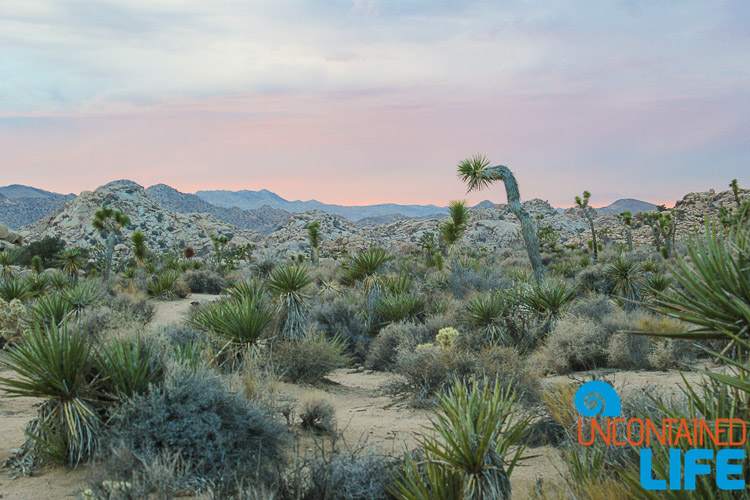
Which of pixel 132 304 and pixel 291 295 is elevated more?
pixel 291 295

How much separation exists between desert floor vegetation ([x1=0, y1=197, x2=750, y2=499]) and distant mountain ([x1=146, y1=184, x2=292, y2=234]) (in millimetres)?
112294

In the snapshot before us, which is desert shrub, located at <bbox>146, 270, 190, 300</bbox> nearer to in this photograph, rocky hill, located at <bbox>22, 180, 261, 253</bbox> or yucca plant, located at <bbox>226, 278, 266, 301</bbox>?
yucca plant, located at <bbox>226, 278, 266, 301</bbox>

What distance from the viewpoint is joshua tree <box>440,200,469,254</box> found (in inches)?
773

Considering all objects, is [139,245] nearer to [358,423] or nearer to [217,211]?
[358,423]

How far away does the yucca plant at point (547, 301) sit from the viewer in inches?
468

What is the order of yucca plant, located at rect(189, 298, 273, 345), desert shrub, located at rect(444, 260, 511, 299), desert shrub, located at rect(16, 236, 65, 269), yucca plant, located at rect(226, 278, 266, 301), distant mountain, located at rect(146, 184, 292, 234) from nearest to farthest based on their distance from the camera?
yucca plant, located at rect(189, 298, 273, 345) → yucca plant, located at rect(226, 278, 266, 301) → desert shrub, located at rect(444, 260, 511, 299) → desert shrub, located at rect(16, 236, 65, 269) → distant mountain, located at rect(146, 184, 292, 234)

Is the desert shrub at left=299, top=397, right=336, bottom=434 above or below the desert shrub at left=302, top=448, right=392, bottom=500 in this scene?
below

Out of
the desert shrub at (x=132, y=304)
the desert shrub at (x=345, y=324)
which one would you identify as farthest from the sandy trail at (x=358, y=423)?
the desert shrub at (x=132, y=304)

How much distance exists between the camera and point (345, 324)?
579 inches

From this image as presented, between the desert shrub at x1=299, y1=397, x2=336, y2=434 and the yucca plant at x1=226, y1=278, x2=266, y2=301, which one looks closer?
the desert shrub at x1=299, y1=397, x2=336, y2=434

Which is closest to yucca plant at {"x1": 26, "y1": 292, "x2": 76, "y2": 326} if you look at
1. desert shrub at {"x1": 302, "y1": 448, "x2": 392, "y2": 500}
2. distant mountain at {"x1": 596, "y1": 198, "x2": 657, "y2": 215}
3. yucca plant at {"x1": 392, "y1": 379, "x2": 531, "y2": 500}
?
desert shrub at {"x1": 302, "y1": 448, "x2": 392, "y2": 500}

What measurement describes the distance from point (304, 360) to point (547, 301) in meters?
5.82

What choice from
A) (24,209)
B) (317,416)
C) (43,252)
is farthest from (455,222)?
(24,209)

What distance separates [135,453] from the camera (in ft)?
14.5
